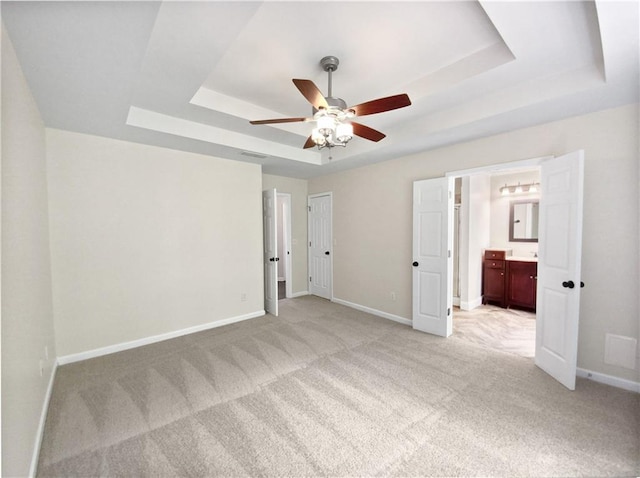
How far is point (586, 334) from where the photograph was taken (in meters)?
2.60

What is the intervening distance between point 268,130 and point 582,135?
3192 millimetres

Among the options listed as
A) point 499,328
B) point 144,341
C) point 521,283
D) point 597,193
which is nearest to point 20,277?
point 144,341

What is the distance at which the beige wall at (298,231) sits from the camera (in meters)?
5.60

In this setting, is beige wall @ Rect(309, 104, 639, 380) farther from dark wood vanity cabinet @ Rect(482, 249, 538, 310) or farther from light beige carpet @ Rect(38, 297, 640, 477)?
dark wood vanity cabinet @ Rect(482, 249, 538, 310)

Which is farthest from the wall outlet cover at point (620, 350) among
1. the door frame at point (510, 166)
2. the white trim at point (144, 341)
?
the white trim at point (144, 341)

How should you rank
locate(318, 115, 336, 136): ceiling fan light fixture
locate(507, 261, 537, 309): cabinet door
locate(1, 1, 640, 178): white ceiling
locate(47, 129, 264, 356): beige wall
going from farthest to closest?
locate(507, 261, 537, 309): cabinet door → locate(47, 129, 264, 356): beige wall → locate(318, 115, 336, 136): ceiling fan light fixture → locate(1, 1, 640, 178): white ceiling

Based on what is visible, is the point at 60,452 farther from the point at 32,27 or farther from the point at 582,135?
the point at 582,135

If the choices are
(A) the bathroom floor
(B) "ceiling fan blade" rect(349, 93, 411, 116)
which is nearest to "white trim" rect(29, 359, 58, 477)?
(B) "ceiling fan blade" rect(349, 93, 411, 116)

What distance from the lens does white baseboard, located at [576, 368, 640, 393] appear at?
7.74 feet

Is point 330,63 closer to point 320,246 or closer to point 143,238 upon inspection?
point 143,238

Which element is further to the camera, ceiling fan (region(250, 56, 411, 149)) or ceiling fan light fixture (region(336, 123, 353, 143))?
ceiling fan light fixture (region(336, 123, 353, 143))

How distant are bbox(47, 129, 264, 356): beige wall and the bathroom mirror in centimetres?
464

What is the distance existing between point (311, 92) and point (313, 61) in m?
0.65

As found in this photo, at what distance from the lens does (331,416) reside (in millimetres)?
2066
